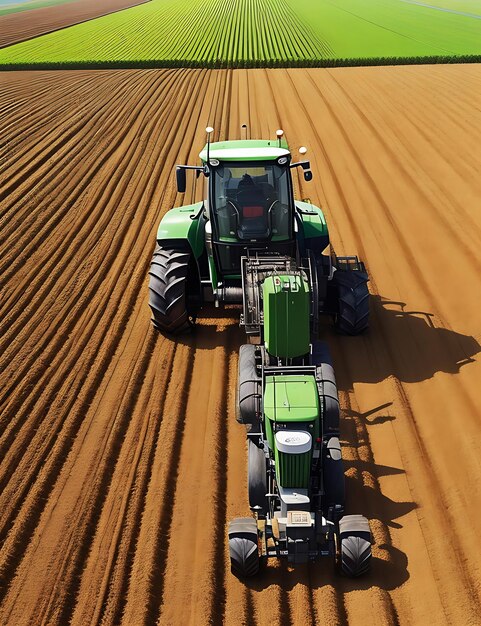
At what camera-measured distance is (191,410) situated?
793cm

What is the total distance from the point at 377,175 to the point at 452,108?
22.1 feet

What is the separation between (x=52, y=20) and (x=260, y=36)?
→ 2253cm

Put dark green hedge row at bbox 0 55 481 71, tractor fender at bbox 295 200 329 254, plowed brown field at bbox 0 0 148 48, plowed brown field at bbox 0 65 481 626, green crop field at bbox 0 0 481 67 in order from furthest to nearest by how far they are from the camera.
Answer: plowed brown field at bbox 0 0 148 48
green crop field at bbox 0 0 481 67
dark green hedge row at bbox 0 55 481 71
tractor fender at bbox 295 200 329 254
plowed brown field at bbox 0 65 481 626

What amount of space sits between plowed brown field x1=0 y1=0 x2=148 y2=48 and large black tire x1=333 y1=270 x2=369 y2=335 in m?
36.2

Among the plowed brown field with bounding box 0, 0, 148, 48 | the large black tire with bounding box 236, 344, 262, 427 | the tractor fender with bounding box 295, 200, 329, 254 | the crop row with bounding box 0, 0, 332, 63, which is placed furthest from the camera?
the plowed brown field with bounding box 0, 0, 148, 48

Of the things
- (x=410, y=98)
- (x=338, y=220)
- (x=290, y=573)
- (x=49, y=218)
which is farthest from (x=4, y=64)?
(x=290, y=573)

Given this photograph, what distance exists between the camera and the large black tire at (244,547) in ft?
18.0

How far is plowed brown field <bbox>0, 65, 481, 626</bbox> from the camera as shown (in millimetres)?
5660

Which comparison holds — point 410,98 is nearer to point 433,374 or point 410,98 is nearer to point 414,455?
point 433,374

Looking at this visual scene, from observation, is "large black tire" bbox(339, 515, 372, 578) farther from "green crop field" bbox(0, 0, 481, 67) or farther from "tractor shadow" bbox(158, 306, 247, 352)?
"green crop field" bbox(0, 0, 481, 67)

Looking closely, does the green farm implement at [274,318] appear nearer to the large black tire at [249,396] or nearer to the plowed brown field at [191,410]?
the large black tire at [249,396]

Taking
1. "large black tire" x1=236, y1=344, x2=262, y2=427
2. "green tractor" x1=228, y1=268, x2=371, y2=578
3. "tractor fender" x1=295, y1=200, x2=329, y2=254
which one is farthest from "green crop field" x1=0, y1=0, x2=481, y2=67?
"large black tire" x1=236, y1=344, x2=262, y2=427

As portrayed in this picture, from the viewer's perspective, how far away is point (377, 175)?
15.7 metres

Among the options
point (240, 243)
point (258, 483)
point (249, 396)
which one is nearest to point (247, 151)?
point (240, 243)
